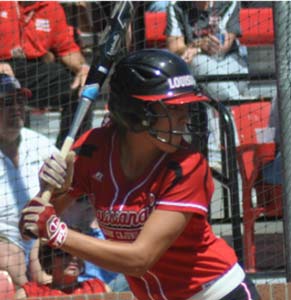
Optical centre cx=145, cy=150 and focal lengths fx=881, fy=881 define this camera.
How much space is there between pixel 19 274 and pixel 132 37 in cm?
158

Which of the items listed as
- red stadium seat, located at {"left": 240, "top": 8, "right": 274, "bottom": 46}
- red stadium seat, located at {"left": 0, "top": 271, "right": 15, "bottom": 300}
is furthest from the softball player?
red stadium seat, located at {"left": 240, "top": 8, "right": 274, "bottom": 46}

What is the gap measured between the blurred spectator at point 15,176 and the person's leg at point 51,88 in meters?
0.42

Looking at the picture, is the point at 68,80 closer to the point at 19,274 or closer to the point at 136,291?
the point at 19,274

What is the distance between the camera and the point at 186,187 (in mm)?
2857

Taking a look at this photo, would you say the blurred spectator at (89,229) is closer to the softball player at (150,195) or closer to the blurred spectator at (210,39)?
the blurred spectator at (210,39)

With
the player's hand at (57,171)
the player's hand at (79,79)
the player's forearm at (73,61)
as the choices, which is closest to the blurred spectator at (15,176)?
the player's hand at (79,79)

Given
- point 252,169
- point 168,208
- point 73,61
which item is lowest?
point 252,169

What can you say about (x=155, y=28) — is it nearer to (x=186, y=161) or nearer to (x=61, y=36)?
(x=61, y=36)

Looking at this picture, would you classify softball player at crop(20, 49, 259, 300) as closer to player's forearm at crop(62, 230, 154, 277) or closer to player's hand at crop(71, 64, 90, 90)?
player's forearm at crop(62, 230, 154, 277)

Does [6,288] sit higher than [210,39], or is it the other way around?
[210,39]

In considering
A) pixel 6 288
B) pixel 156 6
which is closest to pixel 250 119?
pixel 156 6

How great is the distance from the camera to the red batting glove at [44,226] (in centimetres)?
271

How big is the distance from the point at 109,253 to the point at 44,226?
22 centimetres

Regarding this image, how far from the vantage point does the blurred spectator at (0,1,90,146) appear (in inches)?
211
